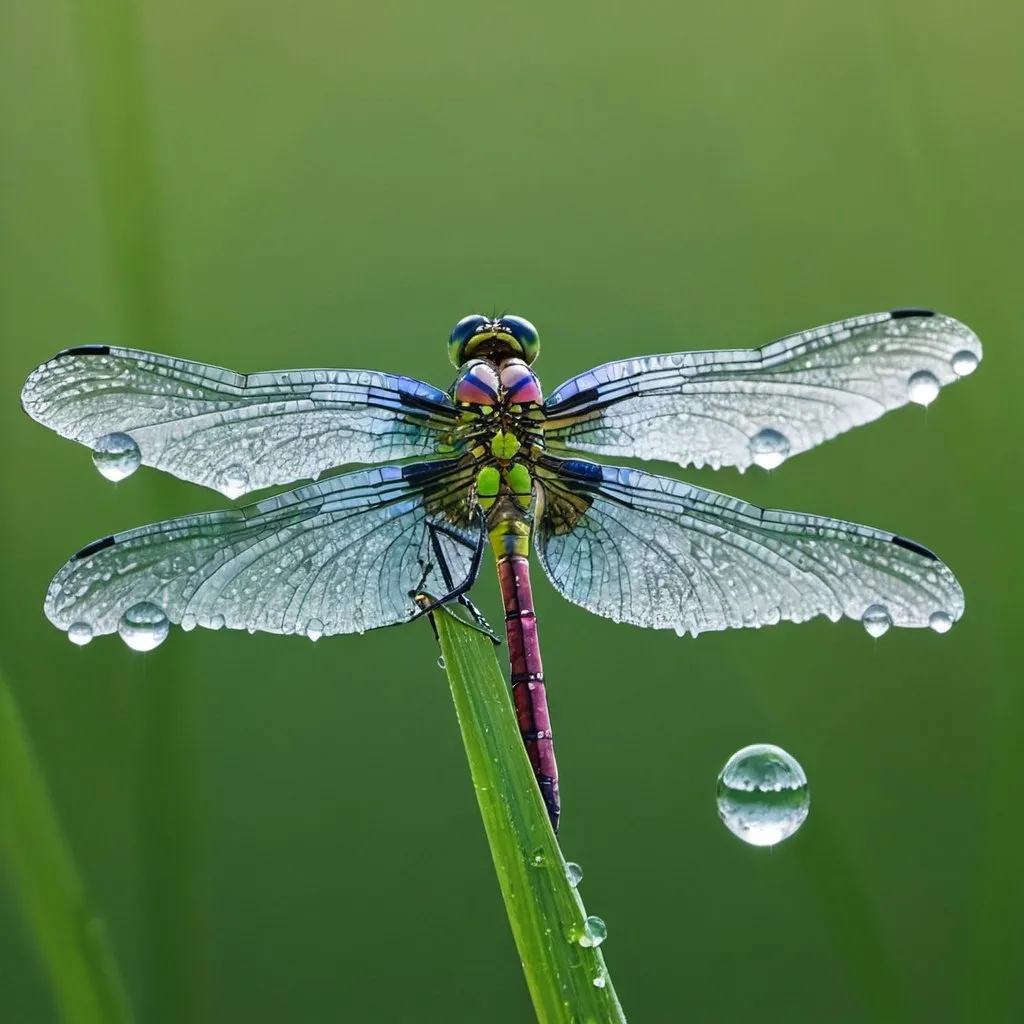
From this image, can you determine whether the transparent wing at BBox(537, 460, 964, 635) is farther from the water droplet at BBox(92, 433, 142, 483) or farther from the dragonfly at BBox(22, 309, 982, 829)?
the water droplet at BBox(92, 433, 142, 483)

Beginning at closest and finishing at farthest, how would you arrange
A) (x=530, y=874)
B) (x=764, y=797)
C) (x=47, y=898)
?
(x=530, y=874)
(x=764, y=797)
(x=47, y=898)

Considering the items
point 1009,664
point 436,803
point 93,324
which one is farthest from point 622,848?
point 93,324

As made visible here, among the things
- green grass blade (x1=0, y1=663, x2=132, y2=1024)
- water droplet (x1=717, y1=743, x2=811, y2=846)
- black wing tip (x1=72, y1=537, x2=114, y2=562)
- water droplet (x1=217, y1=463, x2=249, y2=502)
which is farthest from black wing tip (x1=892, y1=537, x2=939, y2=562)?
green grass blade (x1=0, y1=663, x2=132, y2=1024)

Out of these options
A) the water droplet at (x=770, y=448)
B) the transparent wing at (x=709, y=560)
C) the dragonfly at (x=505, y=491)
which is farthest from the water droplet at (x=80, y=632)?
the water droplet at (x=770, y=448)

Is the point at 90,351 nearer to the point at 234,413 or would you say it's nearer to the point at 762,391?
the point at 234,413

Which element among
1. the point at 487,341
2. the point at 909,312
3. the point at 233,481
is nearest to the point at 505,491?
the point at 487,341

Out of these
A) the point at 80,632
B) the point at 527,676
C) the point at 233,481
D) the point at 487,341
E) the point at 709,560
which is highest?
the point at 487,341

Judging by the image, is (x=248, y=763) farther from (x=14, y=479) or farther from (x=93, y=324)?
(x=93, y=324)
